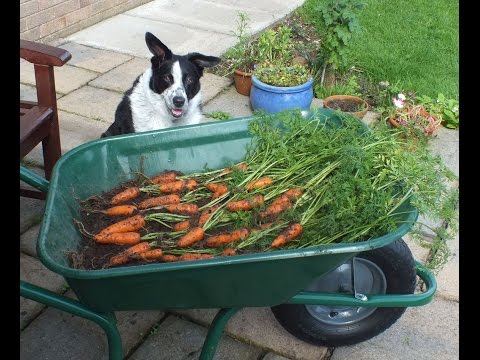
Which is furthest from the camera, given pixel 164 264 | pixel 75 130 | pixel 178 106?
pixel 75 130

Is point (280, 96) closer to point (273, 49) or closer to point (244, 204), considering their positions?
point (273, 49)

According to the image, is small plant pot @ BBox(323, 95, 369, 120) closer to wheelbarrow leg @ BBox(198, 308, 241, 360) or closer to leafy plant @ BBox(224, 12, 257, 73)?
leafy plant @ BBox(224, 12, 257, 73)

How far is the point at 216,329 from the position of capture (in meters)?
2.12

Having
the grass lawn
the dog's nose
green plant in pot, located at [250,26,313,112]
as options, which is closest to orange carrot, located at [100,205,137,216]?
the dog's nose

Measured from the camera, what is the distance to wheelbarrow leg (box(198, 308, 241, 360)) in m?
2.09

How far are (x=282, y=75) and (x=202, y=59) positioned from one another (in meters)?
0.99

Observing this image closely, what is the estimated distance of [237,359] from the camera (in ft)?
8.20

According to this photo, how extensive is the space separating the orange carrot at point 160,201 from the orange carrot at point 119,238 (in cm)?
19

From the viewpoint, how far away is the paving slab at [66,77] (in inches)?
180

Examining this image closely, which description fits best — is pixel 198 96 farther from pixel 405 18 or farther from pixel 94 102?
pixel 405 18

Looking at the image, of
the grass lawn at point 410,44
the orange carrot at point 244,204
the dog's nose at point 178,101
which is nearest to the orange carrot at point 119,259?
the orange carrot at point 244,204

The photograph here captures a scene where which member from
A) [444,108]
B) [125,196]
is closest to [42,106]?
[125,196]

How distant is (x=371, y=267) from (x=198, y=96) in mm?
1798

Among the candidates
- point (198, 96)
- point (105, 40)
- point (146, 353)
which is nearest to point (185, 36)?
point (105, 40)
